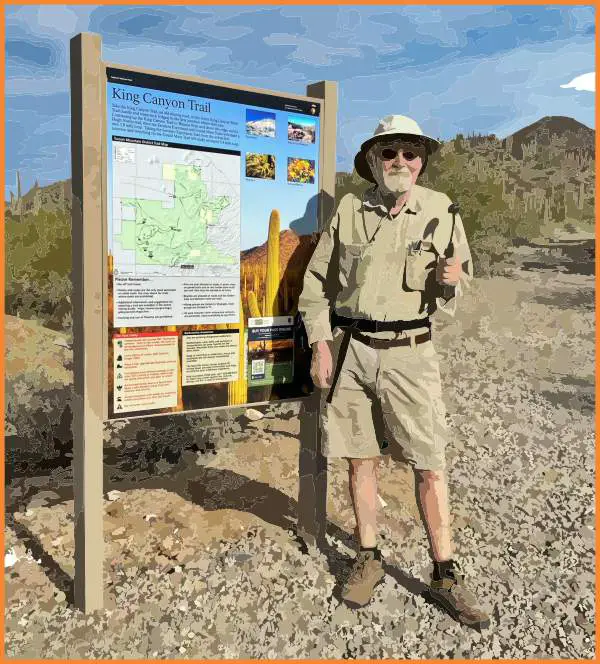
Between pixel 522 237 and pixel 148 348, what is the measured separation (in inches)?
1223

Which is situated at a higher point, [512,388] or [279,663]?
[512,388]

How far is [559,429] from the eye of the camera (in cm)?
641

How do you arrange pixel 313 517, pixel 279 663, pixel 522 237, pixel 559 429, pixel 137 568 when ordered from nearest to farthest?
pixel 279 663, pixel 137 568, pixel 313 517, pixel 559 429, pixel 522 237

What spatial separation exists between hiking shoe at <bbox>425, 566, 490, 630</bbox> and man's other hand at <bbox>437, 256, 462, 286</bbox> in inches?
59.3

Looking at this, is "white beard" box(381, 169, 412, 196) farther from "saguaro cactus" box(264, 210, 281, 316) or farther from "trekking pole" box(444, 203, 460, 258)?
"saguaro cactus" box(264, 210, 281, 316)

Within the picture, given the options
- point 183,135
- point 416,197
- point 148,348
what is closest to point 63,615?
point 148,348

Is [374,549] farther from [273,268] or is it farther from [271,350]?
[273,268]

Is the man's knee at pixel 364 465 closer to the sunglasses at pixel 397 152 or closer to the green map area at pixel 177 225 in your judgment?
the green map area at pixel 177 225

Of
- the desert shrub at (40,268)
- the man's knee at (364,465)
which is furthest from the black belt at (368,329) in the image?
the desert shrub at (40,268)

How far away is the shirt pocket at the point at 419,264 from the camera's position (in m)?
3.28

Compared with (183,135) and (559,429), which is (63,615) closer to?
(183,135)

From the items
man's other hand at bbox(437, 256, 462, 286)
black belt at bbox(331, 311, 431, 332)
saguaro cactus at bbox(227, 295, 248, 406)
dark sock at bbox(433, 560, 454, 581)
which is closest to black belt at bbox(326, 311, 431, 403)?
black belt at bbox(331, 311, 431, 332)

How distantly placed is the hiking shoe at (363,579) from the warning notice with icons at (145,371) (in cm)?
133

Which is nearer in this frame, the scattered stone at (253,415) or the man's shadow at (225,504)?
the man's shadow at (225,504)
